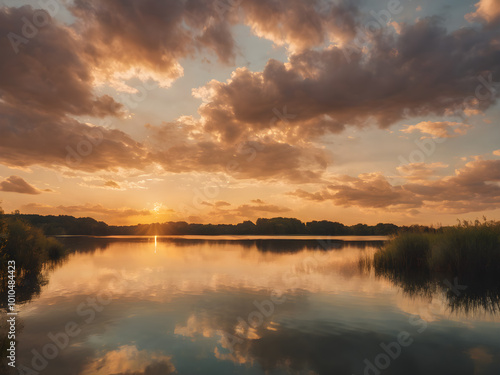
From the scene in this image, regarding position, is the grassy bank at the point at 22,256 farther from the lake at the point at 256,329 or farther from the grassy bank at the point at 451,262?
the grassy bank at the point at 451,262

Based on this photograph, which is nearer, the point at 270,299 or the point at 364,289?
the point at 270,299

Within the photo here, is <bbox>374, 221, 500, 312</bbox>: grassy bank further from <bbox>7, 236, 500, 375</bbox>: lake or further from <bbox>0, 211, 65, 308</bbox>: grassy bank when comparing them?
<bbox>0, 211, 65, 308</bbox>: grassy bank

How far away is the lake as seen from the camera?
372 inches

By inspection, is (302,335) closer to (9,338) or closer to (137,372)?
(137,372)

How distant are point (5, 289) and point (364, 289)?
22.7m

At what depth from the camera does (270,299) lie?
60.4 feet

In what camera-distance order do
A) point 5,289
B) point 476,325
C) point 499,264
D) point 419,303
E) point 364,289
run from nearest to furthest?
point 476,325 < point 419,303 < point 5,289 < point 364,289 < point 499,264

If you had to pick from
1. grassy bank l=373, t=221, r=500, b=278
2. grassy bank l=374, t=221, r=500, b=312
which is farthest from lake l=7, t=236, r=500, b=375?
grassy bank l=373, t=221, r=500, b=278

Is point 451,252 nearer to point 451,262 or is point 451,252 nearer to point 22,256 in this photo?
point 451,262

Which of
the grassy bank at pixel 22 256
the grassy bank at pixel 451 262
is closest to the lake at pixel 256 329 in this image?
the grassy bank at pixel 451 262

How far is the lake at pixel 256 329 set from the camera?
372 inches

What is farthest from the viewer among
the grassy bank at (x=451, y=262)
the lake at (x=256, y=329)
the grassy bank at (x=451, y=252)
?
the grassy bank at (x=451, y=252)

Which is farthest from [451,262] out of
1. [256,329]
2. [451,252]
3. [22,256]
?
[22,256]

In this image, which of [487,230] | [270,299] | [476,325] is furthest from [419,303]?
[487,230]
